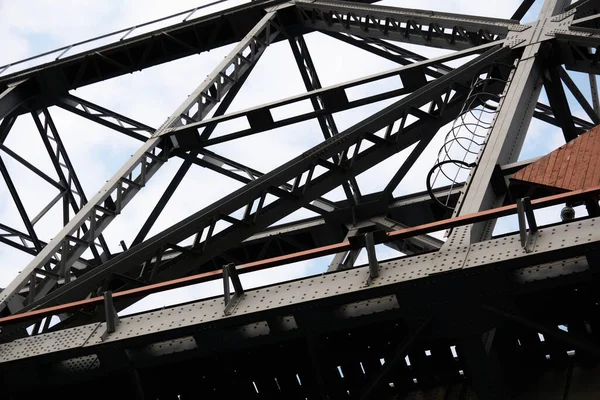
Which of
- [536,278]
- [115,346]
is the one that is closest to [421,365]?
[536,278]

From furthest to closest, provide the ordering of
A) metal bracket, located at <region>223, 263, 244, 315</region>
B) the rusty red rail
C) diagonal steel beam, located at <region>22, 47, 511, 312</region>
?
diagonal steel beam, located at <region>22, 47, 511, 312</region> → metal bracket, located at <region>223, 263, 244, 315</region> → the rusty red rail

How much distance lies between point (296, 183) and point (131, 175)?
276cm

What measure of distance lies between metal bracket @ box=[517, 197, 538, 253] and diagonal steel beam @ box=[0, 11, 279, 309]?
7081 millimetres

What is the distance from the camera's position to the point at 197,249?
15.5m

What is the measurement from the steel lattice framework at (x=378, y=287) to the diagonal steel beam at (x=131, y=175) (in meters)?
0.04

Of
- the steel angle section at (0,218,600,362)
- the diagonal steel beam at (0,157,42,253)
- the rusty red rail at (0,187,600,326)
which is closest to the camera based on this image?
the steel angle section at (0,218,600,362)

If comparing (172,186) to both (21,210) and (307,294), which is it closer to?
(21,210)

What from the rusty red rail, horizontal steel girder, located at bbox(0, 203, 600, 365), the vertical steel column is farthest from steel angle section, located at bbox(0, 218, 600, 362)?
the vertical steel column

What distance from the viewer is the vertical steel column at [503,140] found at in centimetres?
1138

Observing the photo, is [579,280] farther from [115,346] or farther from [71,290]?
[71,290]

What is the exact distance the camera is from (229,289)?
36.8 feet

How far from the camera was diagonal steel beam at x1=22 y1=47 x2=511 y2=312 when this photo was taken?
1429 cm

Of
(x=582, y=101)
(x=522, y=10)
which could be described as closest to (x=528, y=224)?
(x=582, y=101)

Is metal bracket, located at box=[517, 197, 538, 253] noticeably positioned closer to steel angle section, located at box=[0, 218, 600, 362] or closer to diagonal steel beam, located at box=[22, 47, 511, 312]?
steel angle section, located at box=[0, 218, 600, 362]
